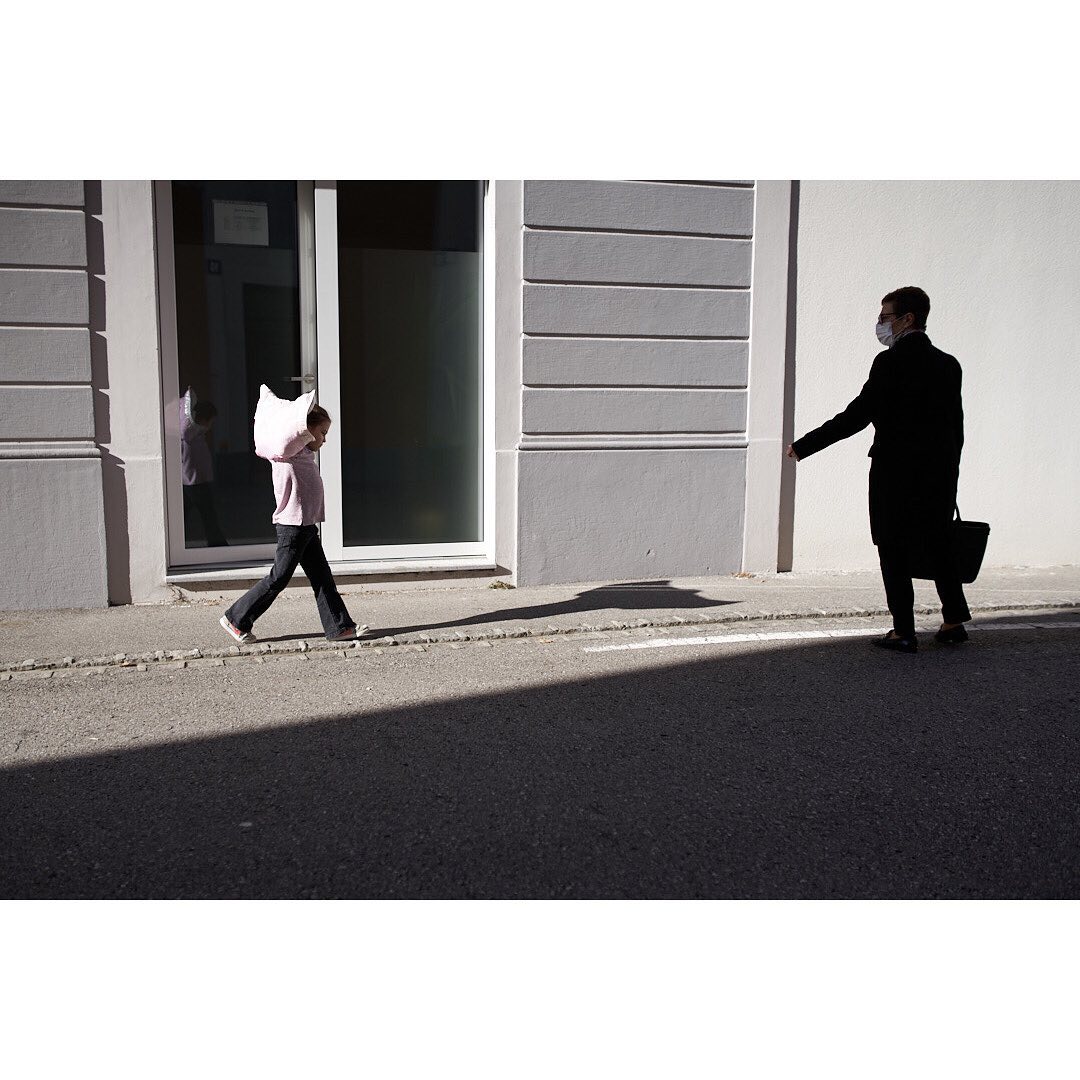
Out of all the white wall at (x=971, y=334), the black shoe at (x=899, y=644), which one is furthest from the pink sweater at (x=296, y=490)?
the white wall at (x=971, y=334)

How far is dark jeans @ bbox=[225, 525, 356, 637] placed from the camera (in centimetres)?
616

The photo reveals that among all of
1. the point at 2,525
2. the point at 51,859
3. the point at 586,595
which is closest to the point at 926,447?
the point at 586,595

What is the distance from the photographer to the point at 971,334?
945 cm

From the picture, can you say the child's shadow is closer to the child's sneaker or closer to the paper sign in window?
the child's sneaker

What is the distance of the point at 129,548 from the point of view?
7.57m

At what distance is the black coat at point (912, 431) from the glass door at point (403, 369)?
3.40 m

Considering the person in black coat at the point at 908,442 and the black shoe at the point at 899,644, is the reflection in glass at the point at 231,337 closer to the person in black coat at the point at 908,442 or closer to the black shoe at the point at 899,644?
the person in black coat at the point at 908,442

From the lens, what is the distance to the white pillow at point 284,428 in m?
5.98

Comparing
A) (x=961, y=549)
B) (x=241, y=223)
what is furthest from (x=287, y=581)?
(x=961, y=549)

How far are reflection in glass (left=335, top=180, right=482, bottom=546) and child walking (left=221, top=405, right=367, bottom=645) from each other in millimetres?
2174

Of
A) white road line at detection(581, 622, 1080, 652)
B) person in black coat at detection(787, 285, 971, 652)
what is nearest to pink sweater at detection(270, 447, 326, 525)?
white road line at detection(581, 622, 1080, 652)
